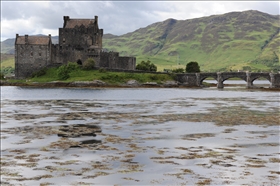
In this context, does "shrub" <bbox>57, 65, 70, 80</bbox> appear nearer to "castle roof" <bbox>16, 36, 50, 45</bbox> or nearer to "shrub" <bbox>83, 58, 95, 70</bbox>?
"shrub" <bbox>83, 58, 95, 70</bbox>

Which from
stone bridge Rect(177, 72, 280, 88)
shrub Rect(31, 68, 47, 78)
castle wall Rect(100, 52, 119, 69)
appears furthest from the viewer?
stone bridge Rect(177, 72, 280, 88)

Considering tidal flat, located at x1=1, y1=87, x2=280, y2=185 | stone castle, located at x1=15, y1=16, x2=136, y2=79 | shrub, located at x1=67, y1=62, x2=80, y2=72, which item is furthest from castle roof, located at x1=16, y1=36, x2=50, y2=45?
tidal flat, located at x1=1, y1=87, x2=280, y2=185

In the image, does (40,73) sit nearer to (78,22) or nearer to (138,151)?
(78,22)

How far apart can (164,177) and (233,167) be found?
178 inches

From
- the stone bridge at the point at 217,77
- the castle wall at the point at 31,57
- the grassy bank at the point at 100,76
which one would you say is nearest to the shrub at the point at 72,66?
the grassy bank at the point at 100,76

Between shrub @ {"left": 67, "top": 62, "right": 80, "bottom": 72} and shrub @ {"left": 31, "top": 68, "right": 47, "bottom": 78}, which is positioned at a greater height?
shrub @ {"left": 67, "top": 62, "right": 80, "bottom": 72}

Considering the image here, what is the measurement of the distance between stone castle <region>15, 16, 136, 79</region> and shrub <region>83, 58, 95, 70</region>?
4.95m

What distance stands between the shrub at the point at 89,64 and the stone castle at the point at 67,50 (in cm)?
495

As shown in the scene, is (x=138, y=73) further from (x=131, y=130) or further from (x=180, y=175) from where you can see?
(x=180, y=175)

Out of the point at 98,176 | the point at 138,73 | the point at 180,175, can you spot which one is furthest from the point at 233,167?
the point at 138,73

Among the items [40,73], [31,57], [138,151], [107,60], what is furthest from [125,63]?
[138,151]

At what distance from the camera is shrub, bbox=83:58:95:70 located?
130 metres

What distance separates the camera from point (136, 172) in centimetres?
2297

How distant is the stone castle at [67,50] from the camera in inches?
5325
